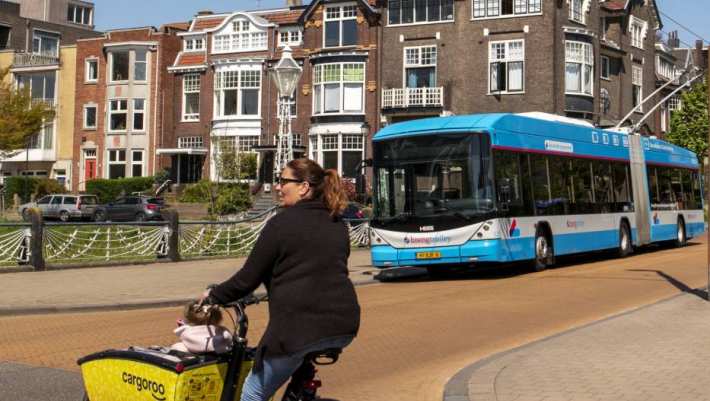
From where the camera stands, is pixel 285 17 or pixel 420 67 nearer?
pixel 420 67

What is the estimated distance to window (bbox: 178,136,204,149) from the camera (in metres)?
51.7

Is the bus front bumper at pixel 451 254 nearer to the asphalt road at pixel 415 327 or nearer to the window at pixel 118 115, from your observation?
the asphalt road at pixel 415 327

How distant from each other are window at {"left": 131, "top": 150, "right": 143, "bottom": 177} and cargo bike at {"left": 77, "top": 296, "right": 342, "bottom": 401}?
1993 inches

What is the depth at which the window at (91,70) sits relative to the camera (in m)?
56.4

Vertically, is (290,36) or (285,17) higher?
(285,17)

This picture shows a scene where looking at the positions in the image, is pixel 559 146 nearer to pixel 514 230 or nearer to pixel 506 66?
pixel 514 230

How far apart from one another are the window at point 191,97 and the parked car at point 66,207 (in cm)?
890

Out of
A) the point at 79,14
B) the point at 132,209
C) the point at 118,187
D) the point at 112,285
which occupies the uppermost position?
the point at 79,14

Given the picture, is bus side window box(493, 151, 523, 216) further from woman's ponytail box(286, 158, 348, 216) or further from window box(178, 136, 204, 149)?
window box(178, 136, 204, 149)

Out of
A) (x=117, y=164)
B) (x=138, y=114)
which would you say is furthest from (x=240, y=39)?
(x=117, y=164)

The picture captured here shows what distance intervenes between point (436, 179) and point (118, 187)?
37095 millimetres

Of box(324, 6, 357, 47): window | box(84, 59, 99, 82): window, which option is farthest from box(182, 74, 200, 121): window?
box(324, 6, 357, 47): window

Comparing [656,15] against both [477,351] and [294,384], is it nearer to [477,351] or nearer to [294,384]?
[477,351]

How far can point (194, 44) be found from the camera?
5350 centimetres
